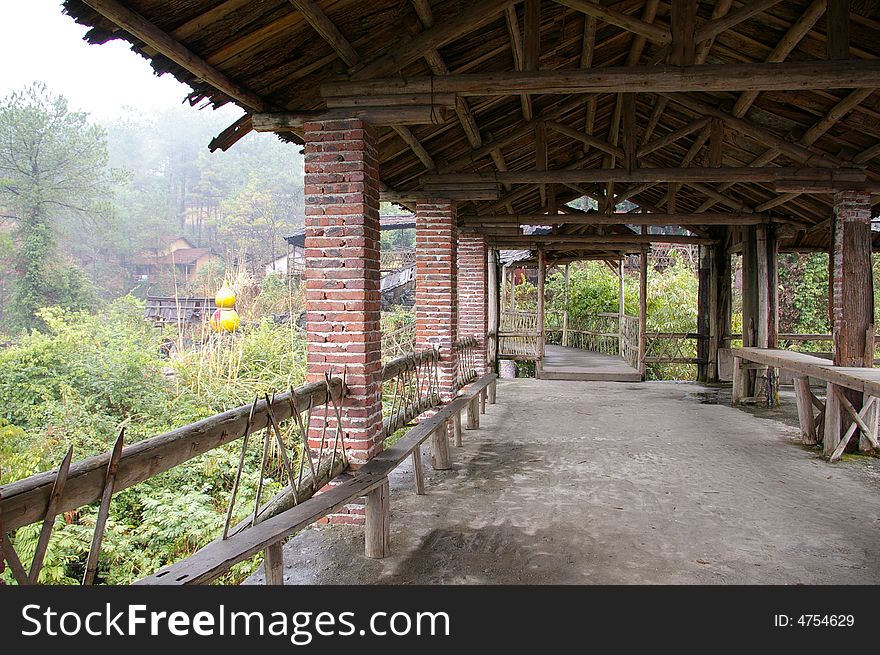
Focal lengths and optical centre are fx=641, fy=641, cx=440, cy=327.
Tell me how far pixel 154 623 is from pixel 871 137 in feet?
25.5

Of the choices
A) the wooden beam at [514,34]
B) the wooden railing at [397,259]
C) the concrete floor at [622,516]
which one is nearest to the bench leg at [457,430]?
the concrete floor at [622,516]

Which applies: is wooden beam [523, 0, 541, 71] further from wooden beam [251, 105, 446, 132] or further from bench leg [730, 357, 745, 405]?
bench leg [730, 357, 745, 405]

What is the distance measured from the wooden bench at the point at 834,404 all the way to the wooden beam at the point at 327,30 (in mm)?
5161

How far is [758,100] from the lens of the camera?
22.7 feet

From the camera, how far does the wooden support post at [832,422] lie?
720 centimetres

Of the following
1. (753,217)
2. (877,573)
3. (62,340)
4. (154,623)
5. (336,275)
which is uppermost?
(753,217)

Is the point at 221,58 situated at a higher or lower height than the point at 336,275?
higher

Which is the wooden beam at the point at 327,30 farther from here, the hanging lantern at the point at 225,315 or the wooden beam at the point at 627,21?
the hanging lantern at the point at 225,315

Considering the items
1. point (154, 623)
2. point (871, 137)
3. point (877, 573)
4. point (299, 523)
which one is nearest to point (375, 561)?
point (299, 523)

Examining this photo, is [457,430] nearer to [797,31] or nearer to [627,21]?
[627,21]

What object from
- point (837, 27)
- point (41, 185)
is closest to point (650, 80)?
point (837, 27)

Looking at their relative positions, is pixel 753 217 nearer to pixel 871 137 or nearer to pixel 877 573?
pixel 871 137

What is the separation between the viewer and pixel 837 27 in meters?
4.39

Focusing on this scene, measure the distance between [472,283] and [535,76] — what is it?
8.13 meters
